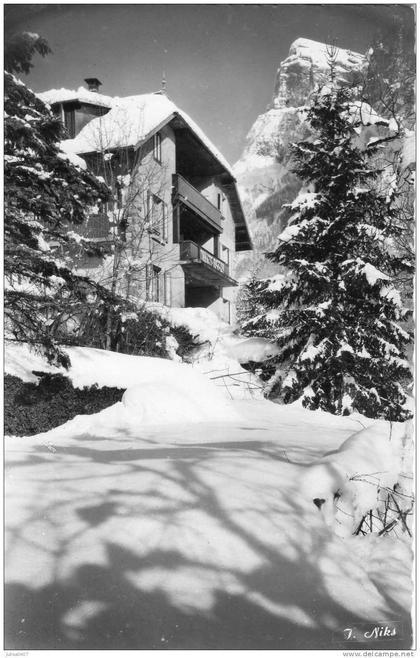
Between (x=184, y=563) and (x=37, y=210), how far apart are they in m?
3.62

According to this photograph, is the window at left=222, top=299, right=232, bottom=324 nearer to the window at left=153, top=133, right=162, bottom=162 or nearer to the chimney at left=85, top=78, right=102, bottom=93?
the window at left=153, top=133, right=162, bottom=162

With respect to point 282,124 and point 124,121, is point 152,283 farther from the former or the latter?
point 282,124

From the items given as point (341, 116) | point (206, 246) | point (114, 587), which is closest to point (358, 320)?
point (206, 246)

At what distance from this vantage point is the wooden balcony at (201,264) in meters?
6.29

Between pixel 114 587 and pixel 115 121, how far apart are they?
4137mm

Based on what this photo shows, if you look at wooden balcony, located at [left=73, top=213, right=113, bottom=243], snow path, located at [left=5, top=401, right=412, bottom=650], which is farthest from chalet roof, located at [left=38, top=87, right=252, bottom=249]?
snow path, located at [left=5, top=401, right=412, bottom=650]

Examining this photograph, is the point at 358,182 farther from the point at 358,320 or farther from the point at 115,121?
the point at 115,121

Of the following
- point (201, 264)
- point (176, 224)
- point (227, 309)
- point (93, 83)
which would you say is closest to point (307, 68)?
point (93, 83)

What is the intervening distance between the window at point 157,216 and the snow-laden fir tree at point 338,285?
1.85 meters

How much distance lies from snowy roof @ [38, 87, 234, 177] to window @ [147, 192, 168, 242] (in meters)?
0.80

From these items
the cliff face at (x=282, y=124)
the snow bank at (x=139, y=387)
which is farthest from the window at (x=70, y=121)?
the snow bank at (x=139, y=387)

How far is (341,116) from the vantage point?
21.3 feet

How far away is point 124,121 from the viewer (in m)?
4.53

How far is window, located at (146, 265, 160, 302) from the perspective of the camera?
5773mm
